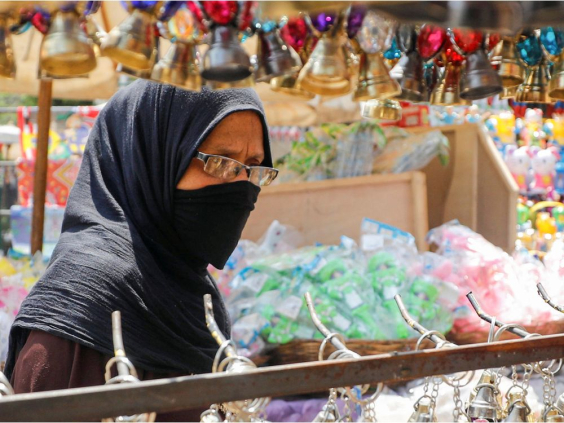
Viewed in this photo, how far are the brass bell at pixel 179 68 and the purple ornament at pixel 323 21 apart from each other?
0.68 ft

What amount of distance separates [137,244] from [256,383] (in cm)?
75

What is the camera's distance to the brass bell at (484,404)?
1353 mm

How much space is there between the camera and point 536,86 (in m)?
1.54

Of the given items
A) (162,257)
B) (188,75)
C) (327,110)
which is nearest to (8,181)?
(327,110)

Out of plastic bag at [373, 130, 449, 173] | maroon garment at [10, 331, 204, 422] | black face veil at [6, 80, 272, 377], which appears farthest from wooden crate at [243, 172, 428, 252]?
maroon garment at [10, 331, 204, 422]

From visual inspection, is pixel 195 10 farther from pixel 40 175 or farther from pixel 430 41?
pixel 40 175

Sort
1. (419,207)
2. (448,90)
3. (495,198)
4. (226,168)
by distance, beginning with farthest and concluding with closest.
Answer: (495,198), (419,207), (226,168), (448,90)

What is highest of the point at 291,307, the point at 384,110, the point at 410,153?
the point at 384,110

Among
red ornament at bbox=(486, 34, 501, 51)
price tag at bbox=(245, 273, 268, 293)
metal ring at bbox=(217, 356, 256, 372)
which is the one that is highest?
red ornament at bbox=(486, 34, 501, 51)

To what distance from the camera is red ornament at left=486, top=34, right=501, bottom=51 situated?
1415 millimetres

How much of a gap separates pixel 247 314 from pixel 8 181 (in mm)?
5985

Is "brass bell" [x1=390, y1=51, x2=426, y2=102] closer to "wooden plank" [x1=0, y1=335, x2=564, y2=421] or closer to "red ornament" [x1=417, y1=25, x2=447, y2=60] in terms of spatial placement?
"red ornament" [x1=417, y1=25, x2=447, y2=60]

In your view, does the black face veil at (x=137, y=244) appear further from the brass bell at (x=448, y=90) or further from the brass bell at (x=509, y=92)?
the brass bell at (x=509, y=92)

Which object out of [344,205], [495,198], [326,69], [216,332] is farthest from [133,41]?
[495,198]
